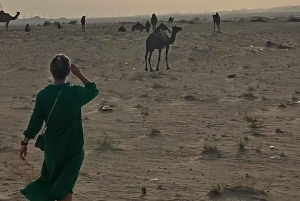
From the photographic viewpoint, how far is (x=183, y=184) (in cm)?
712

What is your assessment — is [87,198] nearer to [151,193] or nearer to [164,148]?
[151,193]

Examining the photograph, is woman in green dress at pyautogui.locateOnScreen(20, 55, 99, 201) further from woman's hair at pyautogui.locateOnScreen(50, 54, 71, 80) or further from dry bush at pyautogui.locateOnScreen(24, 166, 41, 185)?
dry bush at pyautogui.locateOnScreen(24, 166, 41, 185)

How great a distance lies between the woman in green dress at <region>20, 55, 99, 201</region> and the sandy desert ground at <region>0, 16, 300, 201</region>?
159cm

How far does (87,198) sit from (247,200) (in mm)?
1913

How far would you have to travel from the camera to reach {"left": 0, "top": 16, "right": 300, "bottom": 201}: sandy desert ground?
7.06m

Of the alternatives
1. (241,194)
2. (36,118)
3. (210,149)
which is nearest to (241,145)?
(210,149)

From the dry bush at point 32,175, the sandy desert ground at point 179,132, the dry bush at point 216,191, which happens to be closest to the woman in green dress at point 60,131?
the sandy desert ground at point 179,132

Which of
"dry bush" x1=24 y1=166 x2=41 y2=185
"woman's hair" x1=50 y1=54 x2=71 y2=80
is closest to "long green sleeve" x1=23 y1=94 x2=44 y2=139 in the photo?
"woman's hair" x1=50 y1=54 x2=71 y2=80

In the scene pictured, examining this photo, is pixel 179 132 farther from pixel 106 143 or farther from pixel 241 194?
pixel 241 194

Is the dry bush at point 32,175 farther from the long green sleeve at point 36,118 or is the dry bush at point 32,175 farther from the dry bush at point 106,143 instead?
the long green sleeve at point 36,118

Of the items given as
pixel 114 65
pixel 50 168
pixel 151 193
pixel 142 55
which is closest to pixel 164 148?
pixel 151 193

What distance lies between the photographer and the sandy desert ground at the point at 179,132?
23.2 ft

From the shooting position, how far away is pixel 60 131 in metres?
5.04

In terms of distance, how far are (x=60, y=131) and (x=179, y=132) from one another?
526 centimetres
